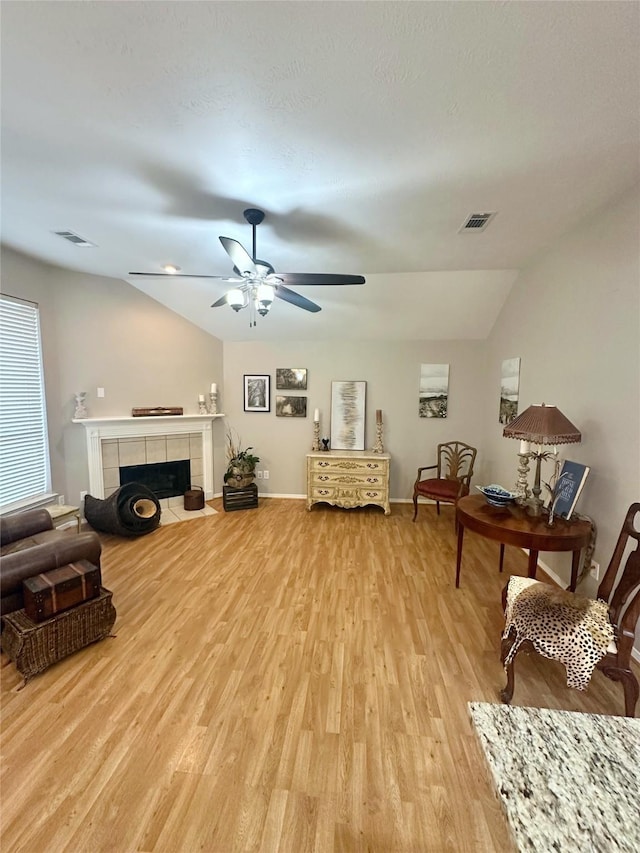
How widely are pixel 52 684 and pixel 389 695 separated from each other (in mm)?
1784

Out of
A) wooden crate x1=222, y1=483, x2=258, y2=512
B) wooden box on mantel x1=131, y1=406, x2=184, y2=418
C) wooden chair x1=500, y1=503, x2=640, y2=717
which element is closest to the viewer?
wooden chair x1=500, y1=503, x2=640, y2=717

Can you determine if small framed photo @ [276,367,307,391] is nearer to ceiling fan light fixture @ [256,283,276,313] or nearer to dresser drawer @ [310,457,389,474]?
dresser drawer @ [310,457,389,474]

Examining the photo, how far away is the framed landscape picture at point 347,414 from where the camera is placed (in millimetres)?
4789

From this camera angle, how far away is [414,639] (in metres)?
2.19

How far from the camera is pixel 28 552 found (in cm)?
200

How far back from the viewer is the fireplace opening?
4312 millimetres

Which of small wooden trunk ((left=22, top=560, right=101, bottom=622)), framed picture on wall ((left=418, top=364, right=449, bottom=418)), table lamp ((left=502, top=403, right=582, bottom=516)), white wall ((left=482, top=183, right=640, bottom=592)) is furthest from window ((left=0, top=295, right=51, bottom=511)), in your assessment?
white wall ((left=482, top=183, right=640, bottom=592))

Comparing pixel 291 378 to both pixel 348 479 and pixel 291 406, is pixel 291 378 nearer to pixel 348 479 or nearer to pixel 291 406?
pixel 291 406

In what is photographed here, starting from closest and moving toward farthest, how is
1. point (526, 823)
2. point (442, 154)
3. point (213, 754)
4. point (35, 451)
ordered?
1. point (526, 823)
2. point (213, 754)
3. point (442, 154)
4. point (35, 451)

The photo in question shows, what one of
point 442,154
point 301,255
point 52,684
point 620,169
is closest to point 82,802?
point 52,684

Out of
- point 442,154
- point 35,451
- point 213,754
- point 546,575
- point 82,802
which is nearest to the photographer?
point 82,802

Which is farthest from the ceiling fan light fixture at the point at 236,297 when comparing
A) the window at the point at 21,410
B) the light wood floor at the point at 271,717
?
the window at the point at 21,410

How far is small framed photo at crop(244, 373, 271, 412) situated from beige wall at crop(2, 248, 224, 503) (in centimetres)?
77

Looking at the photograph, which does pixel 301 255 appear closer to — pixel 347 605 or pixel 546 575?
pixel 347 605
